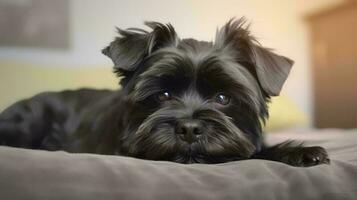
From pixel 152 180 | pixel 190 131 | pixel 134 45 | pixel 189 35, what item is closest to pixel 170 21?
pixel 189 35

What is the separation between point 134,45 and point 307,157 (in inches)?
23.0

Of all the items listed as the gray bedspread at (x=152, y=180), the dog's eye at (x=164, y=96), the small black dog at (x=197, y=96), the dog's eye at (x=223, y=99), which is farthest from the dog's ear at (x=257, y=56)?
the gray bedspread at (x=152, y=180)

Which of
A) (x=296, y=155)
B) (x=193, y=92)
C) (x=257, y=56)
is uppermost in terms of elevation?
(x=257, y=56)

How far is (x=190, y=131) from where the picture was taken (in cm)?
143

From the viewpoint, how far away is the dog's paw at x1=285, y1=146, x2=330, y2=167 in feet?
4.63

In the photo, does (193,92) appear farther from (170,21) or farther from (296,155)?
(170,21)

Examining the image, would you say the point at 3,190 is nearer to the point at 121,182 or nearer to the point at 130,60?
the point at 121,182

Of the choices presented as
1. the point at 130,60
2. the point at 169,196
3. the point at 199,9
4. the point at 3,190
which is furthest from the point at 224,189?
the point at 199,9

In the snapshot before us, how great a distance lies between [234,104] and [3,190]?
2.43 feet

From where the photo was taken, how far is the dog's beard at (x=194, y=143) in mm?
1442

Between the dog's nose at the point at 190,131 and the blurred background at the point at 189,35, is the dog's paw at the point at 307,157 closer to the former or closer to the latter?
the dog's nose at the point at 190,131

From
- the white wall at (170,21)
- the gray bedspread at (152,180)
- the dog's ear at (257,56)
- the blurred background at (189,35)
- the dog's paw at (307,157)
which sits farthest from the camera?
the white wall at (170,21)

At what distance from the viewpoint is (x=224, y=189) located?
1.15 m

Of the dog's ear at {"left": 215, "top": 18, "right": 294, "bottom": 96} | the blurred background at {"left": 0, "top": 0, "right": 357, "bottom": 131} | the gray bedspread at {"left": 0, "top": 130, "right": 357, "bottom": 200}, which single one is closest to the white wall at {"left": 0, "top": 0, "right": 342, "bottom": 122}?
the blurred background at {"left": 0, "top": 0, "right": 357, "bottom": 131}
